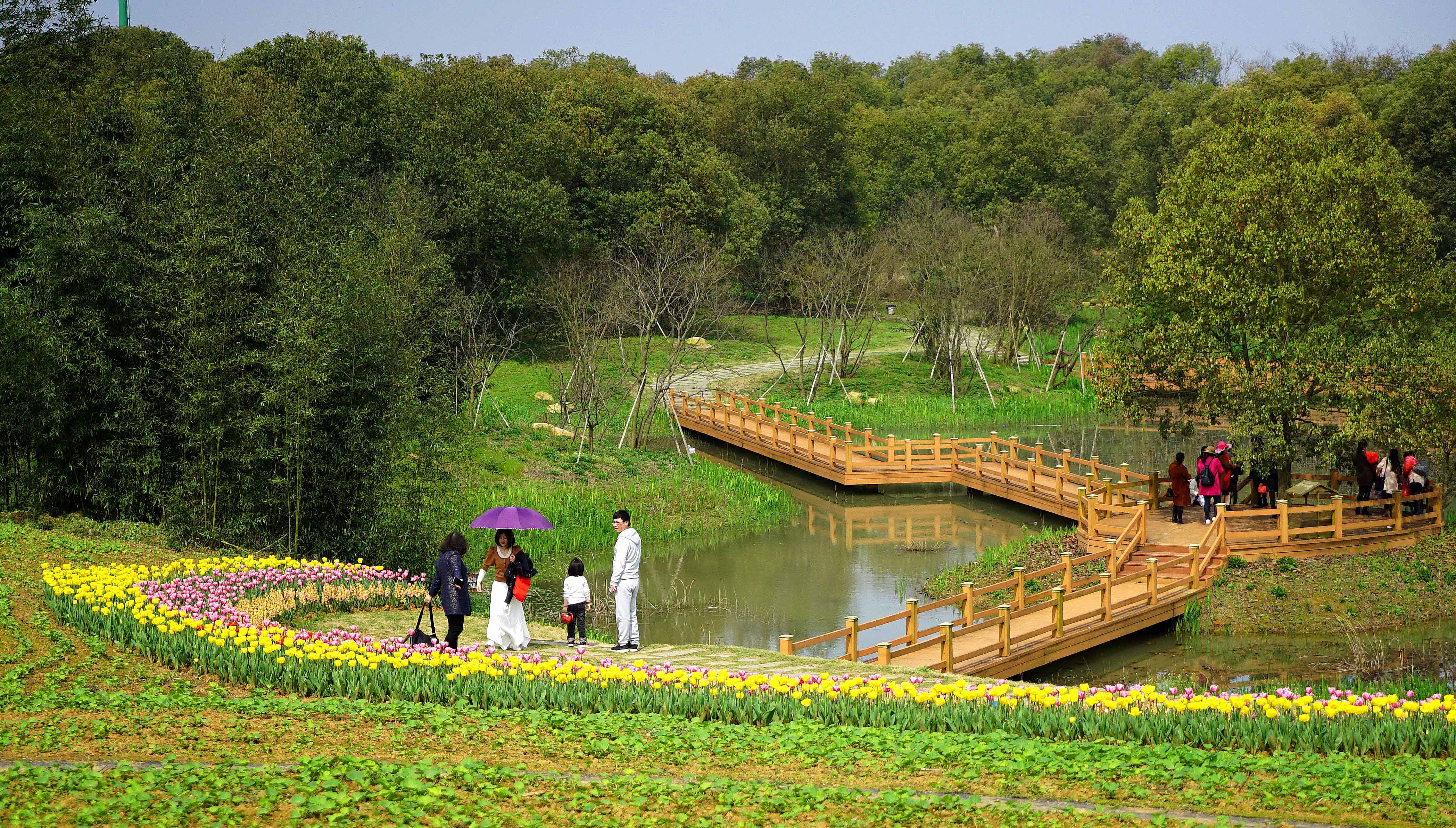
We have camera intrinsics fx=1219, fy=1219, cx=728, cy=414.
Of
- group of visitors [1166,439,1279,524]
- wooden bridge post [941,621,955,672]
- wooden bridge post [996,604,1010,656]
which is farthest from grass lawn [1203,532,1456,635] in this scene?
wooden bridge post [941,621,955,672]

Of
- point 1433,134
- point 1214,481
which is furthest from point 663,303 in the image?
point 1433,134

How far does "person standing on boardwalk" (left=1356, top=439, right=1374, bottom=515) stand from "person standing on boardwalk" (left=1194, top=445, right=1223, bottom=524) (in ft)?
6.68

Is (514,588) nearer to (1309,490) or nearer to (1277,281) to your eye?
(1277,281)

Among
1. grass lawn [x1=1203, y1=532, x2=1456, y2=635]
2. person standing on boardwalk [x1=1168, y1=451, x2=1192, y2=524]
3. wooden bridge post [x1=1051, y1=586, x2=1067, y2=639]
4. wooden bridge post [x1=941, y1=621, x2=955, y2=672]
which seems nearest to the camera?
wooden bridge post [x1=941, y1=621, x2=955, y2=672]

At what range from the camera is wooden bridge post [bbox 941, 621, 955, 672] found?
12.5 metres

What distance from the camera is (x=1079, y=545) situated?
19188mm

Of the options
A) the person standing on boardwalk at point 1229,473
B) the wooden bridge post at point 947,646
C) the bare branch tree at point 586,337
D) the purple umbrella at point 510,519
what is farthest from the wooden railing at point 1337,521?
the bare branch tree at point 586,337

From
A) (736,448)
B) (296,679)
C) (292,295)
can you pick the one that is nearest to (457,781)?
(296,679)

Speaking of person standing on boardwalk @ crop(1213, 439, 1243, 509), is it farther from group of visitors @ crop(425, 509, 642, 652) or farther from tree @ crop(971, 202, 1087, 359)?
tree @ crop(971, 202, 1087, 359)

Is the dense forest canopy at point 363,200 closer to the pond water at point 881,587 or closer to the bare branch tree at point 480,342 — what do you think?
the bare branch tree at point 480,342

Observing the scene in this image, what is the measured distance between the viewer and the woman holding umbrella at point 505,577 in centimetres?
1123

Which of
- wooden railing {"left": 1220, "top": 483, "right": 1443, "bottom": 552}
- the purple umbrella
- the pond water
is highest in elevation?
the purple umbrella

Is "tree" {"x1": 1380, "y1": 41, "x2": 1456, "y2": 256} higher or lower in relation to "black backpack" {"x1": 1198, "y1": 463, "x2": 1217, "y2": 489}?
higher

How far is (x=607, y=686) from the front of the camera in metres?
9.12
